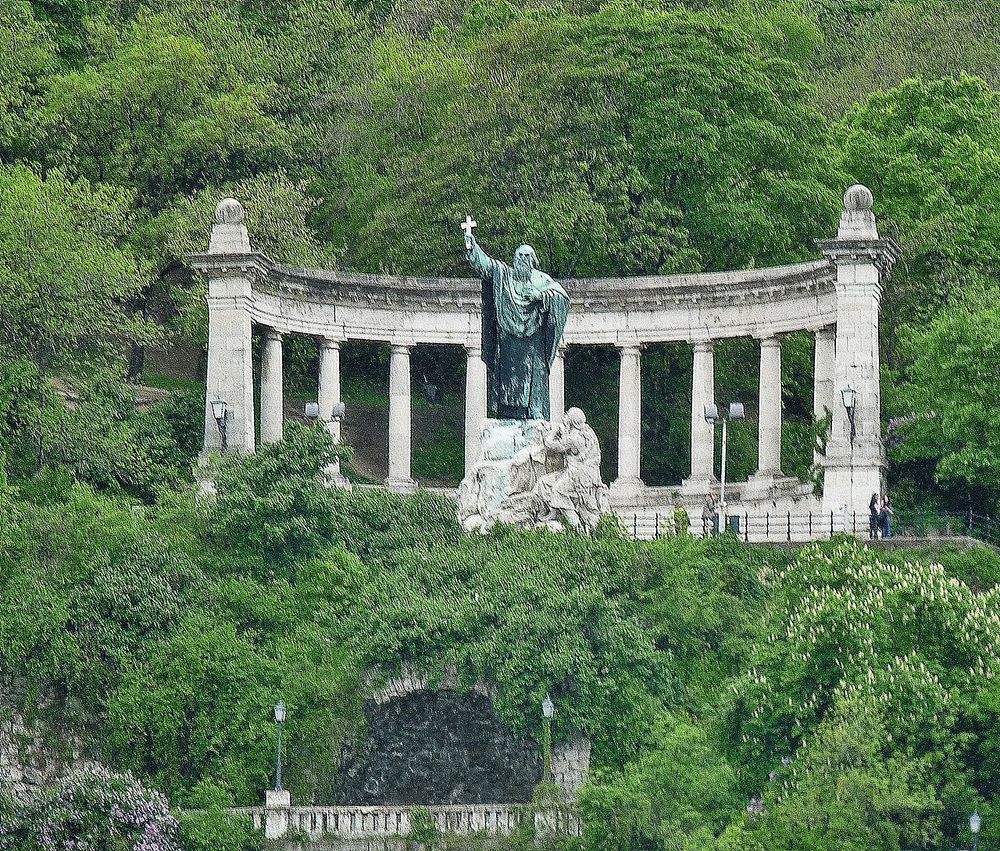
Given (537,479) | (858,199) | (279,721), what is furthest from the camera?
(858,199)

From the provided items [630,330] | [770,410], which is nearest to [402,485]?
[630,330]

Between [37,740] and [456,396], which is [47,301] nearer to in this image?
[456,396]

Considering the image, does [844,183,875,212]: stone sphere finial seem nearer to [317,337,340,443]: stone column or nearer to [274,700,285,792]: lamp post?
[317,337,340,443]: stone column

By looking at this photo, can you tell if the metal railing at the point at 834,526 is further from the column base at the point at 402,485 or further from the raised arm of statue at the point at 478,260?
the raised arm of statue at the point at 478,260

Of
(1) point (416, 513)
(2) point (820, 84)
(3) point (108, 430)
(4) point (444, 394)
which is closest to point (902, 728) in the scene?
(1) point (416, 513)

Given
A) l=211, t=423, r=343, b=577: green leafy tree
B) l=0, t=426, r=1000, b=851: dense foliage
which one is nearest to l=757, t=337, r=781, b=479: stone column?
l=0, t=426, r=1000, b=851: dense foliage

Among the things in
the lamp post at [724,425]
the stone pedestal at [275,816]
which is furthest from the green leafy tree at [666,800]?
the lamp post at [724,425]
